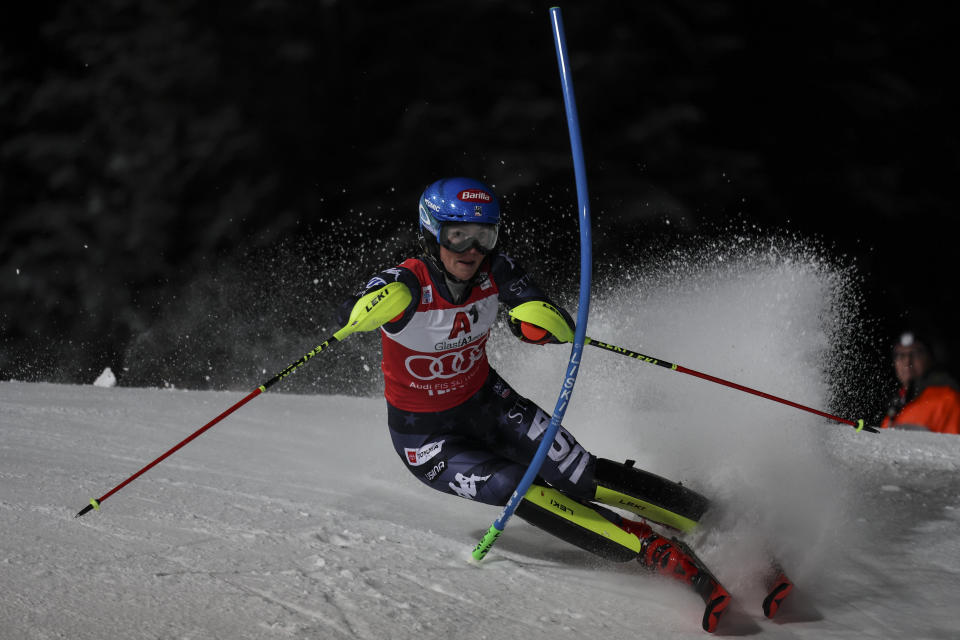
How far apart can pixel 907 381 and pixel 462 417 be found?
4.37 metres

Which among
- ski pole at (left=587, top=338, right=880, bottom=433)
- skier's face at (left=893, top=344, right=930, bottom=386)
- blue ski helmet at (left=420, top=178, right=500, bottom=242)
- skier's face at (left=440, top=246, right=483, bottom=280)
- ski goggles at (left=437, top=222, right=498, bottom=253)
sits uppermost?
skier's face at (left=893, top=344, right=930, bottom=386)

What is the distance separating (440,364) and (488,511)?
0.71m

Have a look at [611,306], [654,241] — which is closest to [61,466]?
[611,306]

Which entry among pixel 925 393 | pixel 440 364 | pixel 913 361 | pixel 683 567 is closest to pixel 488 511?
pixel 440 364

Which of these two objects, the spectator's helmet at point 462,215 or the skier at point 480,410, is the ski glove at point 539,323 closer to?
the skier at point 480,410

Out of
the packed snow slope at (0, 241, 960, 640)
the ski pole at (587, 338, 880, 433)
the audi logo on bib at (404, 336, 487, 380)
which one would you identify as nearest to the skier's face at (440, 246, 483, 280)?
the audi logo on bib at (404, 336, 487, 380)

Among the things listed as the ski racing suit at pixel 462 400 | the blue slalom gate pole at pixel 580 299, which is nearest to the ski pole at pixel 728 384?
the blue slalom gate pole at pixel 580 299

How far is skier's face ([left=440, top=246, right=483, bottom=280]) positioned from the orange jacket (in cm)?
436

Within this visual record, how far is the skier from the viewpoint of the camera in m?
2.58

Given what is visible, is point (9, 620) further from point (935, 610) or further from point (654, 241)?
point (654, 241)

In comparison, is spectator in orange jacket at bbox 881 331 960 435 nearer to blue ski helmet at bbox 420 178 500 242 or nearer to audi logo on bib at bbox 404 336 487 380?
audi logo on bib at bbox 404 336 487 380

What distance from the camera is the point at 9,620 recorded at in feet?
5.79

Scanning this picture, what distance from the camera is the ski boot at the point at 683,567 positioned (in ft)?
7.28

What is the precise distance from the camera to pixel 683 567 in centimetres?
242
